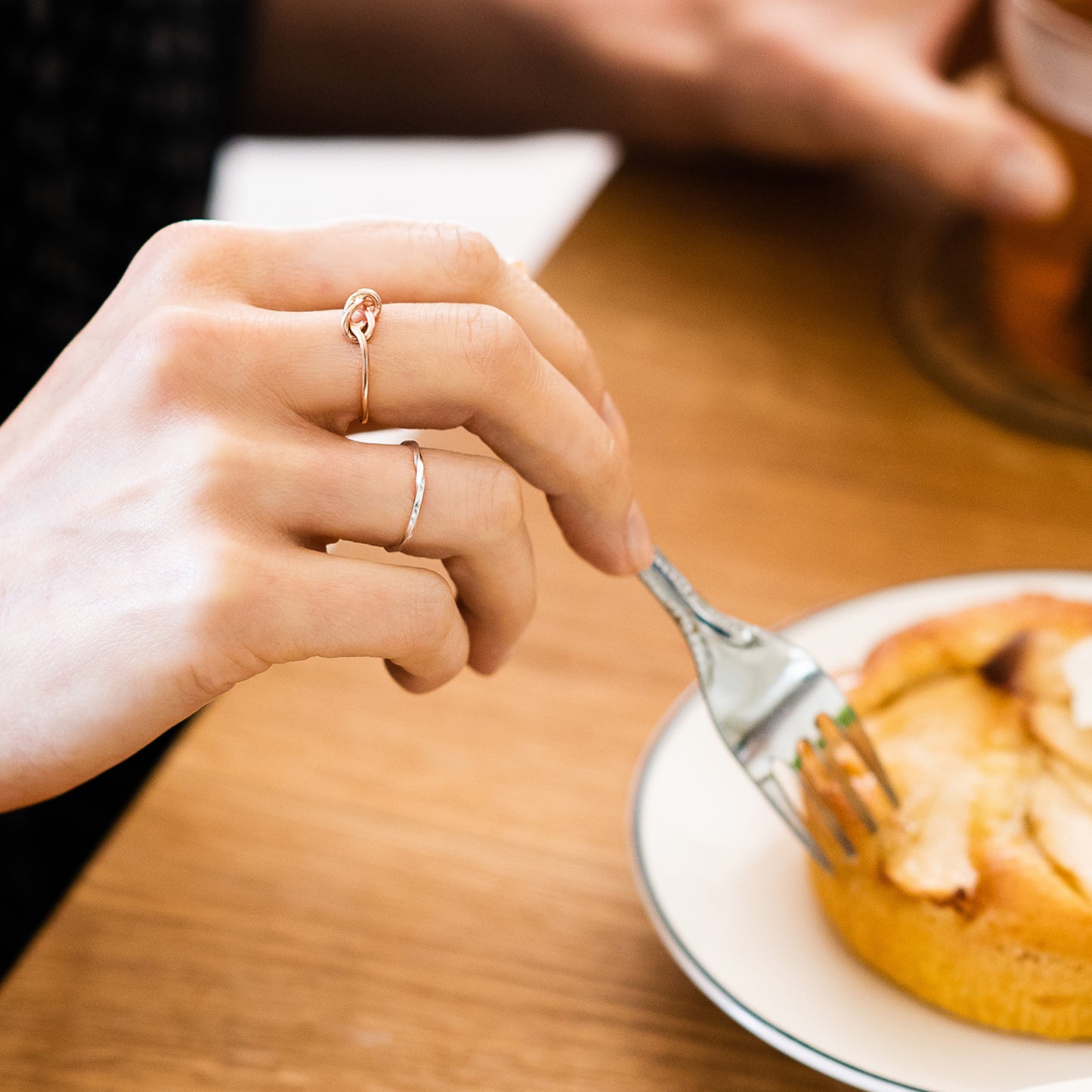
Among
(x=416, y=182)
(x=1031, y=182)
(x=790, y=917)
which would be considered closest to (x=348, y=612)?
(x=790, y=917)

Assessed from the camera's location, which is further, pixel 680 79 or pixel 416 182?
pixel 416 182

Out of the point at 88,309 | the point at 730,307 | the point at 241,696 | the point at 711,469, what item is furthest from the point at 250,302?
the point at 88,309

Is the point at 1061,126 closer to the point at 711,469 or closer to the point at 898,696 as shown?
the point at 711,469

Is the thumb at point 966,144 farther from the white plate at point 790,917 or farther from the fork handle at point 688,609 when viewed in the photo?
the fork handle at point 688,609

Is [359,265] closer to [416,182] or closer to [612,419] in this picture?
[612,419]

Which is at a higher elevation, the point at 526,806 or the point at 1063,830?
the point at 1063,830

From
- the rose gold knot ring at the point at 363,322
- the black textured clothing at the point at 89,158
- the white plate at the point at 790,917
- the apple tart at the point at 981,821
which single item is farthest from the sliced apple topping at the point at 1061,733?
the black textured clothing at the point at 89,158

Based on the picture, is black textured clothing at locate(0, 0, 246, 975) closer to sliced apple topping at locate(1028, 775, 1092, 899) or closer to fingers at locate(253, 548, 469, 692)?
fingers at locate(253, 548, 469, 692)
